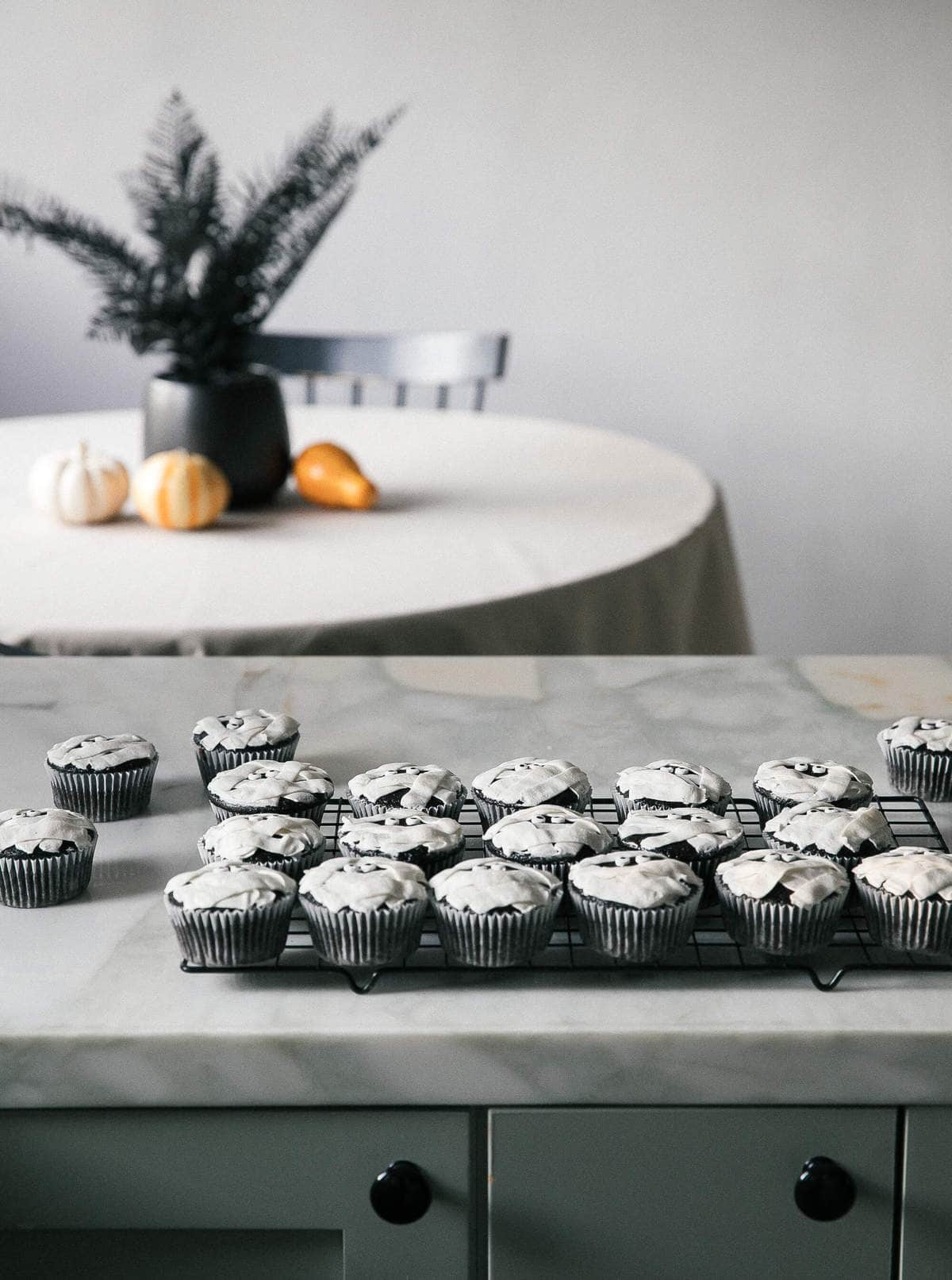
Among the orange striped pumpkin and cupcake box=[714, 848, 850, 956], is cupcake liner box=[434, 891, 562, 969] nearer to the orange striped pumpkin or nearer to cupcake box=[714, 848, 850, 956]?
cupcake box=[714, 848, 850, 956]

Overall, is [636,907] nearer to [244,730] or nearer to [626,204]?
[244,730]

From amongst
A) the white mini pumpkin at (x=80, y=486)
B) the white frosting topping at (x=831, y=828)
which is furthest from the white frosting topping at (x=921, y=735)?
the white mini pumpkin at (x=80, y=486)

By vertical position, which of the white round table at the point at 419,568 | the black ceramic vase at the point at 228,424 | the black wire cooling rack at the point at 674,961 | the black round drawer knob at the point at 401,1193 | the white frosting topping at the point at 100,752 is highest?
the black ceramic vase at the point at 228,424

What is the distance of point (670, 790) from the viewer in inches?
37.6

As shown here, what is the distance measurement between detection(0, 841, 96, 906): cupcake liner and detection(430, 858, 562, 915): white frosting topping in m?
0.24

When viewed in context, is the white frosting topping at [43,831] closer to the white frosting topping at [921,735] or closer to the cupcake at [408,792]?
the cupcake at [408,792]

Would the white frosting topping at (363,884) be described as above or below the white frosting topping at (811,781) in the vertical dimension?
above

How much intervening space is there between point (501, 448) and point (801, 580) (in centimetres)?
184

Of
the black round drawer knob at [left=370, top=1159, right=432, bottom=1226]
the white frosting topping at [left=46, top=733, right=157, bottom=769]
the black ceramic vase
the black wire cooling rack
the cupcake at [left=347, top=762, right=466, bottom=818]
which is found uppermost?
the black ceramic vase

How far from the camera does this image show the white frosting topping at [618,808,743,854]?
877mm

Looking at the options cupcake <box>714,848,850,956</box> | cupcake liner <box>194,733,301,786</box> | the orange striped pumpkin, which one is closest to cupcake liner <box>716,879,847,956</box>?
cupcake <box>714,848,850,956</box>

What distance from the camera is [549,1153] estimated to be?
80 centimetres

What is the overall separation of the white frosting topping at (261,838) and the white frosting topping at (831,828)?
0.30 meters

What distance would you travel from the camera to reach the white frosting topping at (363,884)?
786mm
